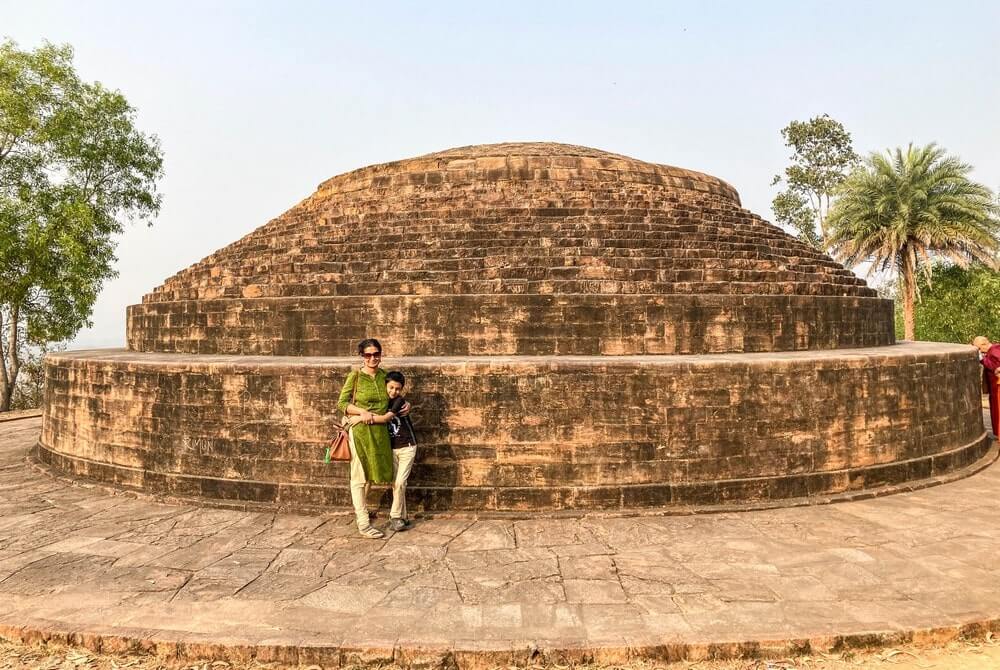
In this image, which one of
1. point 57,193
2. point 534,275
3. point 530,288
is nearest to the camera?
point 530,288

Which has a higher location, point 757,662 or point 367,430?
point 367,430

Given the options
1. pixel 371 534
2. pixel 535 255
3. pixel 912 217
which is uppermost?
pixel 912 217

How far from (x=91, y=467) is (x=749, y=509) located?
694cm

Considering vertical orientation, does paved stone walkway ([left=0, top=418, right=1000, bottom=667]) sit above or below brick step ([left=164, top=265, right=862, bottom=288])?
below

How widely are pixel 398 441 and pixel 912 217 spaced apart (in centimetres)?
2142

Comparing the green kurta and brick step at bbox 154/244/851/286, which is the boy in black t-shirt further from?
Answer: brick step at bbox 154/244/851/286

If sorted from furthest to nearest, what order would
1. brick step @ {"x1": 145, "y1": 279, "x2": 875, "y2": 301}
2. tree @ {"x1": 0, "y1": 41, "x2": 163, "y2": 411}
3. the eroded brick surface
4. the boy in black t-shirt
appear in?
tree @ {"x1": 0, "y1": 41, "x2": 163, "y2": 411}
brick step @ {"x1": 145, "y1": 279, "x2": 875, "y2": 301}
the eroded brick surface
the boy in black t-shirt

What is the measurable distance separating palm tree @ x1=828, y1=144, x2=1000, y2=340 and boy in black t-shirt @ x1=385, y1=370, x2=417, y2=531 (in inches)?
809

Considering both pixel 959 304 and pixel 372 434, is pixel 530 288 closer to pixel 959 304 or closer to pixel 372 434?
pixel 372 434

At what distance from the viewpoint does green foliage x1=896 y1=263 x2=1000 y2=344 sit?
1995cm

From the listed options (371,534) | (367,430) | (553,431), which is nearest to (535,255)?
(553,431)

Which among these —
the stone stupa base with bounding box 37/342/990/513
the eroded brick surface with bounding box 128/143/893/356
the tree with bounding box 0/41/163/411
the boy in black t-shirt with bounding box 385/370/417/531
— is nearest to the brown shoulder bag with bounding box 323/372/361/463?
the boy in black t-shirt with bounding box 385/370/417/531

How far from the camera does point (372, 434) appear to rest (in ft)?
15.1

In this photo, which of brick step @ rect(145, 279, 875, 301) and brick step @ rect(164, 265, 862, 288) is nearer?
brick step @ rect(145, 279, 875, 301)
